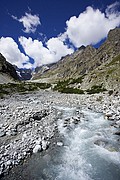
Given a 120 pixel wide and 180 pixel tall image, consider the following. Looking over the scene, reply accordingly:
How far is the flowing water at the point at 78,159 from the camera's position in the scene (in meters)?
11.9

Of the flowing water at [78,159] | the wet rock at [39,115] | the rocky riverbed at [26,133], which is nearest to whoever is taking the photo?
the flowing water at [78,159]

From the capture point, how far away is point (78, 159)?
1380 cm

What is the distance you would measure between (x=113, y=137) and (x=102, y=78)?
4809cm

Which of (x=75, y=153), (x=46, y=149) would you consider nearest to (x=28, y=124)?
(x=46, y=149)

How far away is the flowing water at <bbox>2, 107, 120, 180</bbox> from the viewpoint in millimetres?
11914

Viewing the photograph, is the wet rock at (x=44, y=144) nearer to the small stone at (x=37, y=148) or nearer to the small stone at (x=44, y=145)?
the small stone at (x=44, y=145)

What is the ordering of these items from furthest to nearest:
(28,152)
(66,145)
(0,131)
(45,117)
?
(45,117) < (0,131) < (66,145) < (28,152)

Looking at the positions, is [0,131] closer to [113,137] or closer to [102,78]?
[113,137]

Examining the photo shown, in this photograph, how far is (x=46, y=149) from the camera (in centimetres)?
1498

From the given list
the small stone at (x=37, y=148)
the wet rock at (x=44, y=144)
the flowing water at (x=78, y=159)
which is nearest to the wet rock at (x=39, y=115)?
the flowing water at (x=78, y=159)

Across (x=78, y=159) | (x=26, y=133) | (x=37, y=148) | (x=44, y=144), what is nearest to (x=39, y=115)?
(x=26, y=133)

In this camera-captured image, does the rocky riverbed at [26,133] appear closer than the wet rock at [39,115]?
Yes

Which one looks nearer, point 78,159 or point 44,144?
point 78,159

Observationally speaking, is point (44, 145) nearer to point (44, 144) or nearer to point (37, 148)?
point (44, 144)
